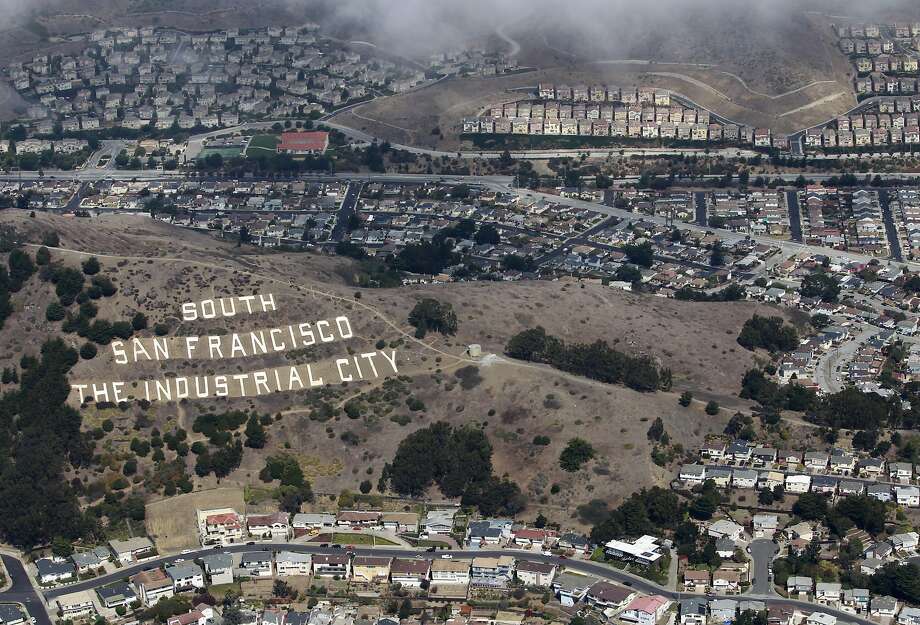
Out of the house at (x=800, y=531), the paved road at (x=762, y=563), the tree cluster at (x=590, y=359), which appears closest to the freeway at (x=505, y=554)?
the paved road at (x=762, y=563)

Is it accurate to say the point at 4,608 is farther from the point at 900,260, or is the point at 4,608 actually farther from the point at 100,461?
the point at 900,260

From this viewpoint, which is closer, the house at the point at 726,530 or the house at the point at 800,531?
the house at the point at 800,531

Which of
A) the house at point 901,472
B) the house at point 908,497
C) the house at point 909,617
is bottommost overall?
the house at point 909,617

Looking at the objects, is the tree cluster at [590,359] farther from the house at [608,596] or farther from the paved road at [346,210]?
the paved road at [346,210]

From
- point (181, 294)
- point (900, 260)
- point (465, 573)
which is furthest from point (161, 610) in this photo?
point (900, 260)

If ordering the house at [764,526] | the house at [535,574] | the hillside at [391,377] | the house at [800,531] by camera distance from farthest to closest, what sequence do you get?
the hillside at [391,377] < the house at [764,526] < the house at [800,531] < the house at [535,574]

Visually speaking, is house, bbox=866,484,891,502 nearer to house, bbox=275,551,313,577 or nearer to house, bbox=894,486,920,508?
house, bbox=894,486,920,508
